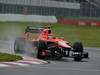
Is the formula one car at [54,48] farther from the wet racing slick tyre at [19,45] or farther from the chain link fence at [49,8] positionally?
the chain link fence at [49,8]

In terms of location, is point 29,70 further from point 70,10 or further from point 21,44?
point 70,10

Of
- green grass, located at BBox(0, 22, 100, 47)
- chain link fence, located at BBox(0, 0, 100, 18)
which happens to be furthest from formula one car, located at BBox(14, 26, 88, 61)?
chain link fence, located at BBox(0, 0, 100, 18)

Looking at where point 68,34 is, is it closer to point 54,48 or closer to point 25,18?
point 25,18

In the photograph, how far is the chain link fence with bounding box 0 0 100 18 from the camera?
5786cm

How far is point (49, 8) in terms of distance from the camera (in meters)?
62.1

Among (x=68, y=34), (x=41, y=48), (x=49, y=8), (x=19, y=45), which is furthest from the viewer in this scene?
(x=49, y=8)

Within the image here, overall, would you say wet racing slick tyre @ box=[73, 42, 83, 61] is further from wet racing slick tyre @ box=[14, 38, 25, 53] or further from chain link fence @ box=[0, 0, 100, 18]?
chain link fence @ box=[0, 0, 100, 18]

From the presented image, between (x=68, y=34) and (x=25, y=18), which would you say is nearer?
(x=68, y=34)

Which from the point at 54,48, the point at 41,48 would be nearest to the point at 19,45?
the point at 41,48

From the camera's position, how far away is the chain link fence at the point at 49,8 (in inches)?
2278

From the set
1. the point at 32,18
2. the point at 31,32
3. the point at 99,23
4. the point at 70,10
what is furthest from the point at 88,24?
the point at 31,32

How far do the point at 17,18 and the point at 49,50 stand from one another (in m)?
32.3

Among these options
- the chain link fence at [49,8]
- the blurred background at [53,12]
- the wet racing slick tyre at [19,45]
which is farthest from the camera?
the chain link fence at [49,8]


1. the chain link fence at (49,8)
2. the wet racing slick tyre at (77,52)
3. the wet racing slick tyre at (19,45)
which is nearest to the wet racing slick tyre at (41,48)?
the wet racing slick tyre at (77,52)
